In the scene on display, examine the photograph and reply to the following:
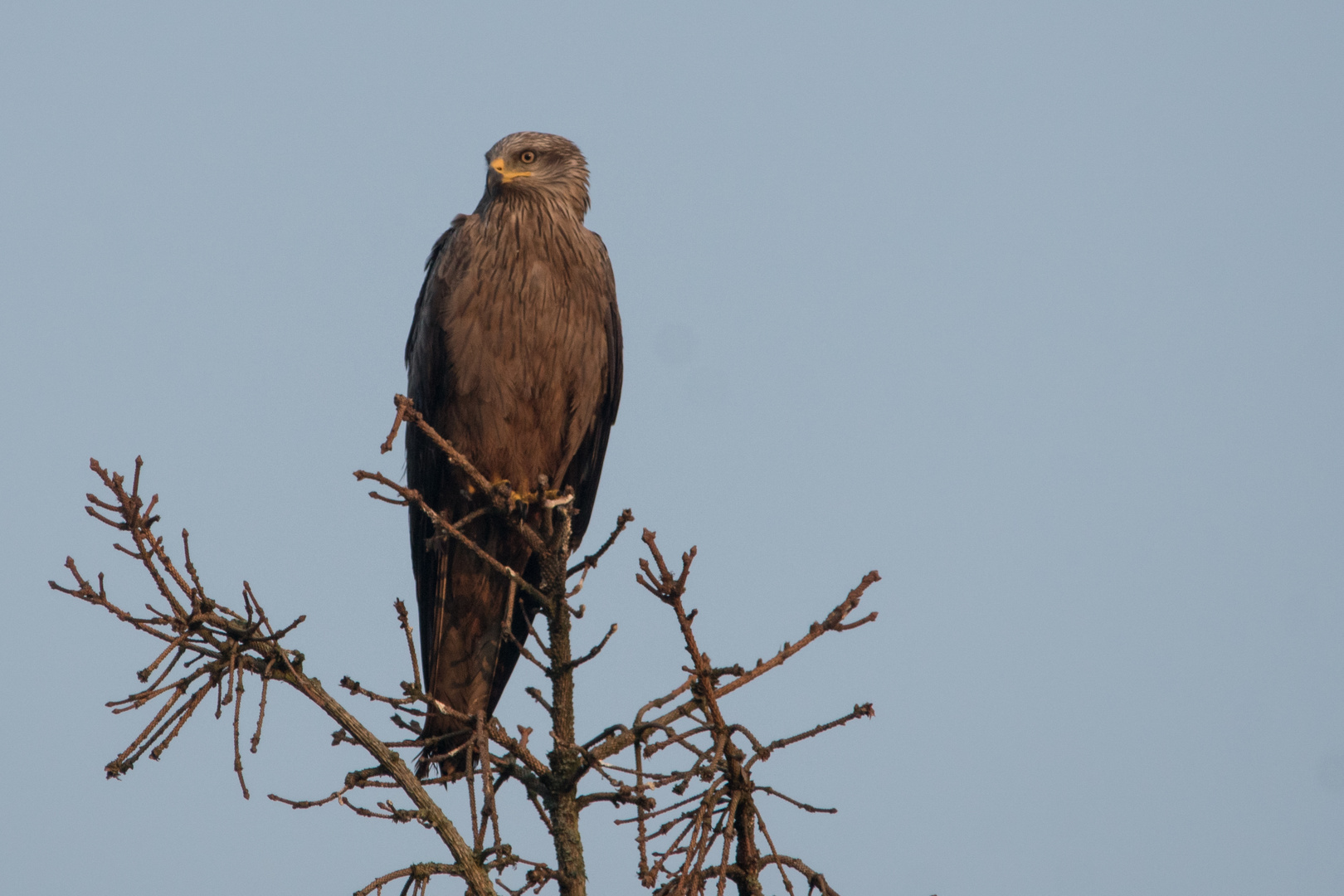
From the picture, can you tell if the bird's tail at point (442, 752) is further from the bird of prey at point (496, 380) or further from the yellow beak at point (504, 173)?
the yellow beak at point (504, 173)

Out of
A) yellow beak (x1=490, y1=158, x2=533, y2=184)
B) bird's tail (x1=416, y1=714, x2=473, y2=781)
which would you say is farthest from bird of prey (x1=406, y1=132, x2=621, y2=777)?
bird's tail (x1=416, y1=714, x2=473, y2=781)

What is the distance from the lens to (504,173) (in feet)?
21.5

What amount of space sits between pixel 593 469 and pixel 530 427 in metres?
0.62

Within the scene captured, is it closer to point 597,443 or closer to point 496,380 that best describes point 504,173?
point 496,380

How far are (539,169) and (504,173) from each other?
10.9 inches

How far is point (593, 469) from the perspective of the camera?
6.81 metres

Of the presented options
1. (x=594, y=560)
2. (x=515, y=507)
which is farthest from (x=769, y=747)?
(x=515, y=507)

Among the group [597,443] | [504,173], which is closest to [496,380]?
[597,443]

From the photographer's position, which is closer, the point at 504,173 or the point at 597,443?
the point at 504,173

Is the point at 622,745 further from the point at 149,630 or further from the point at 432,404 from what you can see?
the point at 432,404

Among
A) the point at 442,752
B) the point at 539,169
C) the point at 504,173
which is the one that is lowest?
the point at 442,752

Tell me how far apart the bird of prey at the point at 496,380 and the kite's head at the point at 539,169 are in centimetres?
1

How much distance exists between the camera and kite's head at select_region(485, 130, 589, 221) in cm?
658

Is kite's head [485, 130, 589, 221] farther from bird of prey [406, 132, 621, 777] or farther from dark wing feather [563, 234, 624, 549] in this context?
dark wing feather [563, 234, 624, 549]
